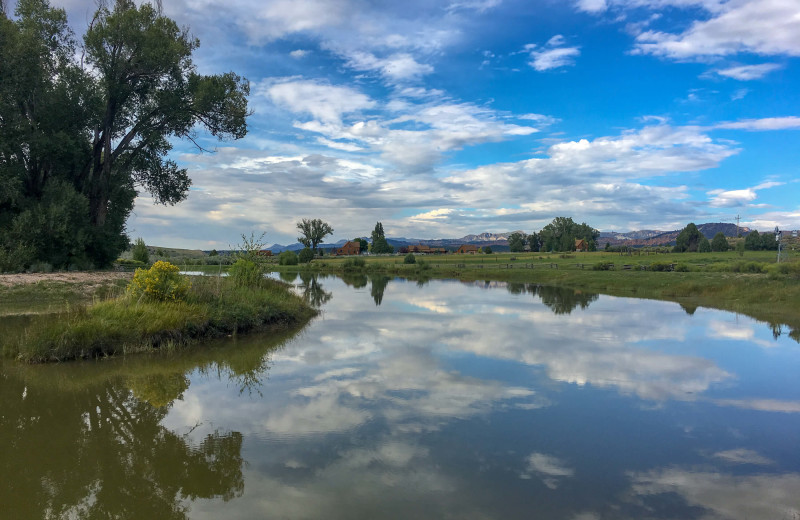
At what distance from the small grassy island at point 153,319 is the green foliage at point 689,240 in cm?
9022

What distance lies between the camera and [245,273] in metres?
18.7

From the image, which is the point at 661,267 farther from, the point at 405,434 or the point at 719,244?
the point at 719,244

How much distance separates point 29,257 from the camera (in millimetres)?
20609

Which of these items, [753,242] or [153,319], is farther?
[753,242]

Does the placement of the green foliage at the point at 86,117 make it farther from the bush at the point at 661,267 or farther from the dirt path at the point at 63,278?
the bush at the point at 661,267

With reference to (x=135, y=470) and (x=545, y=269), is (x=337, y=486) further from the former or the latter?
(x=545, y=269)

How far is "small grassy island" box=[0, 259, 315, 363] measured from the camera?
33.3 feet

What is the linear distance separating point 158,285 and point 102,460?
812 cm

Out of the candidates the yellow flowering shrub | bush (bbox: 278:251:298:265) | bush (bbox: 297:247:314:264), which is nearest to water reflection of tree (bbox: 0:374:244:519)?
the yellow flowering shrub

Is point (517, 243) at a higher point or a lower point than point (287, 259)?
higher

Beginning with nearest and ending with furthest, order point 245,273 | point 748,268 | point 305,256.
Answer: point 245,273
point 748,268
point 305,256

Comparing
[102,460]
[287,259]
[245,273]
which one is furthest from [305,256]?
[102,460]

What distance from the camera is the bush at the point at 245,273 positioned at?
18.4 metres

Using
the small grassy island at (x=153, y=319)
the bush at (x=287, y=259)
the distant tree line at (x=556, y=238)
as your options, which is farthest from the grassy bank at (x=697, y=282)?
the distant tree line at (x=556, y=238)
